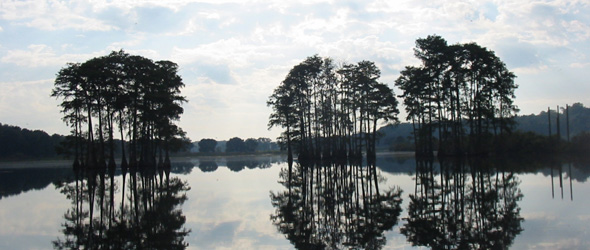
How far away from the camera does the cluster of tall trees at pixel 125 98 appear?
48.4 metres

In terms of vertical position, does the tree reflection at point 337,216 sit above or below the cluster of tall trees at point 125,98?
below

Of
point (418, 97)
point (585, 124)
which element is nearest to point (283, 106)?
point (418, 97)

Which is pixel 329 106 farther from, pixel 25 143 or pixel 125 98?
pixel 25 143

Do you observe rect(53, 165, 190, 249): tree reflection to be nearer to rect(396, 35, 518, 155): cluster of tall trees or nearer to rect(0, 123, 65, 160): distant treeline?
rect(396, 35, 518, 155): cluster of tall trees

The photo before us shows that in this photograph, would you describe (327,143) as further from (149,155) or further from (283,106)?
(149,155)

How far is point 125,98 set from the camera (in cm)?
4831

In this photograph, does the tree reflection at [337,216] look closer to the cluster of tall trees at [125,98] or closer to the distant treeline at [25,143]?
the cluster of tall trees at [125,98]

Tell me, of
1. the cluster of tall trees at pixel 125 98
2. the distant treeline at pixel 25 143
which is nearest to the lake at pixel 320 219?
the cluster of tall trees at pixel 125 98

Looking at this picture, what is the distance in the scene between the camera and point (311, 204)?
15992 mm

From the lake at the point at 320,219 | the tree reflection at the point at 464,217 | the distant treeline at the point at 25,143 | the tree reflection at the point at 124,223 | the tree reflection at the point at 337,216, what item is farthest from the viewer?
the distant treeline at the point at 25,143

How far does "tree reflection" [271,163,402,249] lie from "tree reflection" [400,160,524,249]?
70cm

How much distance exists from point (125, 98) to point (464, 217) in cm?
4249

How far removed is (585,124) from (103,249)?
529ft

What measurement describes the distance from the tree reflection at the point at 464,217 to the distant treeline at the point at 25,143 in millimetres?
104489
